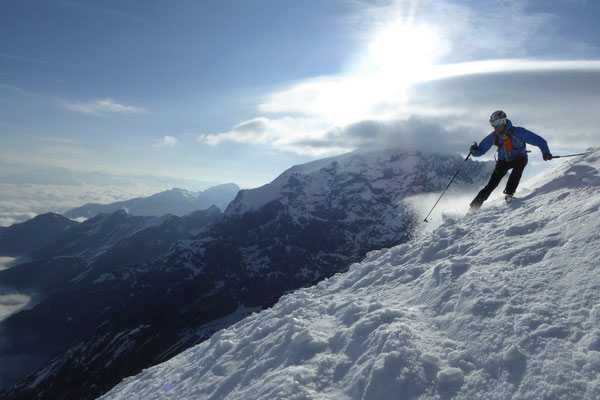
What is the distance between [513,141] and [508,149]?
34 centimetres

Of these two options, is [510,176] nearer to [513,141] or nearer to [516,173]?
[516,173]

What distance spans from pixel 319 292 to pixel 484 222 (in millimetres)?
5855

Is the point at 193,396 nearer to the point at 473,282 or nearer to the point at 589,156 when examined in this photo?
the point at 473,282

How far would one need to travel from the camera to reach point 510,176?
12.8 meters

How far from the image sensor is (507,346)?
16.8ft

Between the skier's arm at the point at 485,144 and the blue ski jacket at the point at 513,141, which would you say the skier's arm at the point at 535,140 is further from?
the skier's arm at the point at 485,144

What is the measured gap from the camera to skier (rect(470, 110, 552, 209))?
40.5 feet

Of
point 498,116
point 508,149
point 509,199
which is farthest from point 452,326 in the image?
point 498,116

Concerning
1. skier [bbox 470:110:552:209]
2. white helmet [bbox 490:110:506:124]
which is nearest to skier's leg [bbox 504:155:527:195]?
skier [bbox 470:110:552:209]

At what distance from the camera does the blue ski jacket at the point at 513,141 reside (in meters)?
Answer: 12.2

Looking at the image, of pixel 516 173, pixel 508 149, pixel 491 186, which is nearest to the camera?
pixel 516 173

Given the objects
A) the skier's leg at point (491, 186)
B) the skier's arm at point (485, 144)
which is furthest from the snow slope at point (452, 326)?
the skier's arm at point (485, 144)

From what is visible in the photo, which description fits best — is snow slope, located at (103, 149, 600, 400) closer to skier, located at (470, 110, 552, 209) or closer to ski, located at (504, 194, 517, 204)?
ski, located at (504, 194, 517, 204)

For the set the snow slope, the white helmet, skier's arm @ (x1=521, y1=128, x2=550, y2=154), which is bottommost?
the snow slope
